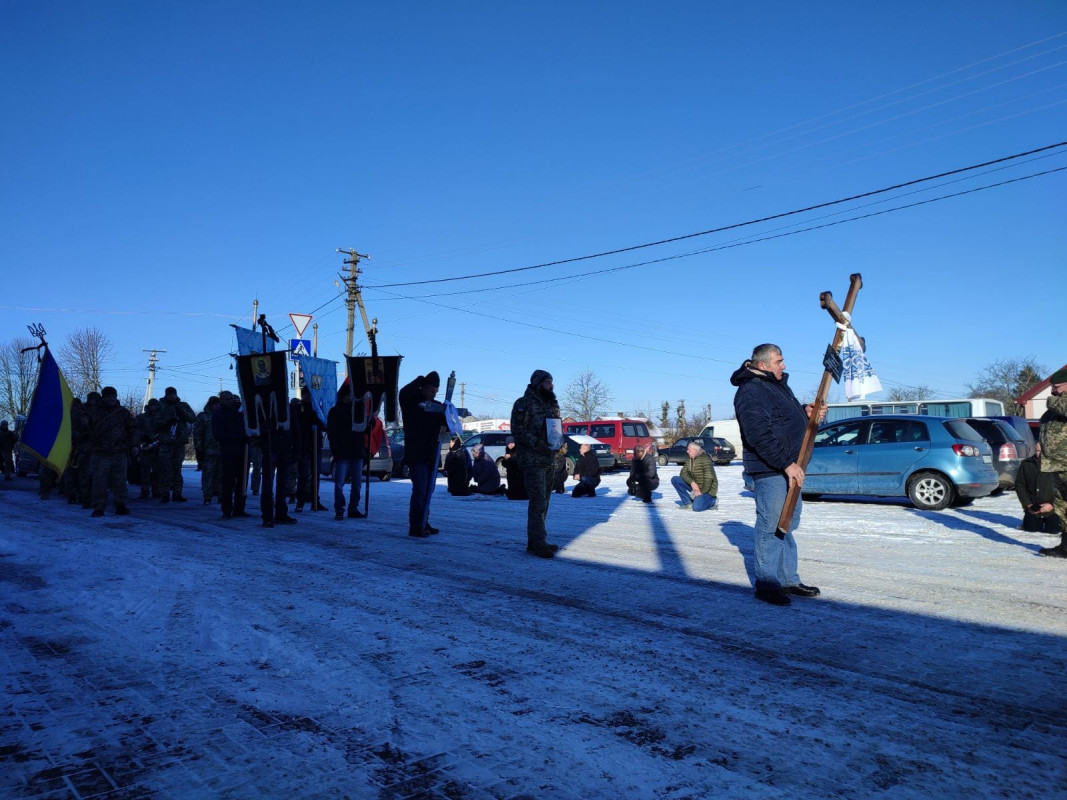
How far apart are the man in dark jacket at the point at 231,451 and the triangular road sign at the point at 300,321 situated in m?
8.03

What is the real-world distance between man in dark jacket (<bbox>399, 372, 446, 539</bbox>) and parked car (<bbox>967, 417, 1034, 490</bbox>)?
9499 millimetres

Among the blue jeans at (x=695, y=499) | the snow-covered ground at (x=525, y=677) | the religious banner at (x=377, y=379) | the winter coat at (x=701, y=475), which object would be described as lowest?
the snow-covered ground at (x=525, y=677)

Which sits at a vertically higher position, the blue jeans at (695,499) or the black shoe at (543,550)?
the blue jeans at (695,499)

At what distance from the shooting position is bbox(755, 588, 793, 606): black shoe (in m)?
5.11

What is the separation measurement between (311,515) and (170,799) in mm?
9373

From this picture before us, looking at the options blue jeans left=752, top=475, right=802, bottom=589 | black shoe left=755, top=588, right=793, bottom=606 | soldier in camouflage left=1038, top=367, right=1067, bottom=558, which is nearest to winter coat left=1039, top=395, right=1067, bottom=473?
soldier in camouflage left=1038, top=367, right=1067, bottom=558

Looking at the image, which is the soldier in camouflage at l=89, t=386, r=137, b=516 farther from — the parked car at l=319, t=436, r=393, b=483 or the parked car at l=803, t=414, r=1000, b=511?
the parked car at l=803, t=414, r=1000, b=511

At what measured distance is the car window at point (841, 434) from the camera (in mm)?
13273

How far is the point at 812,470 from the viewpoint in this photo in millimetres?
13508

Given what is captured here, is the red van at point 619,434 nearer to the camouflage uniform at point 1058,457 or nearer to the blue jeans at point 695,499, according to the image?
the blue jeans at point 695,499

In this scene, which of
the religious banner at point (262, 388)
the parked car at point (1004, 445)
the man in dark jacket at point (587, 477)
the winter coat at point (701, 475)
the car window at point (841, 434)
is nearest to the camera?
the religious banner at point (262, 388)

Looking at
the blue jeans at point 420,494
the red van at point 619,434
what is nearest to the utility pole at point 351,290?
the red van at point 619,434

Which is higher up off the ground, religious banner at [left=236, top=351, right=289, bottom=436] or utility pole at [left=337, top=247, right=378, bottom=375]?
utility pole at [left=337, top=247, right=378, bottom=375]

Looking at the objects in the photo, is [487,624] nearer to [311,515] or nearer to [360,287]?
[311,515]
